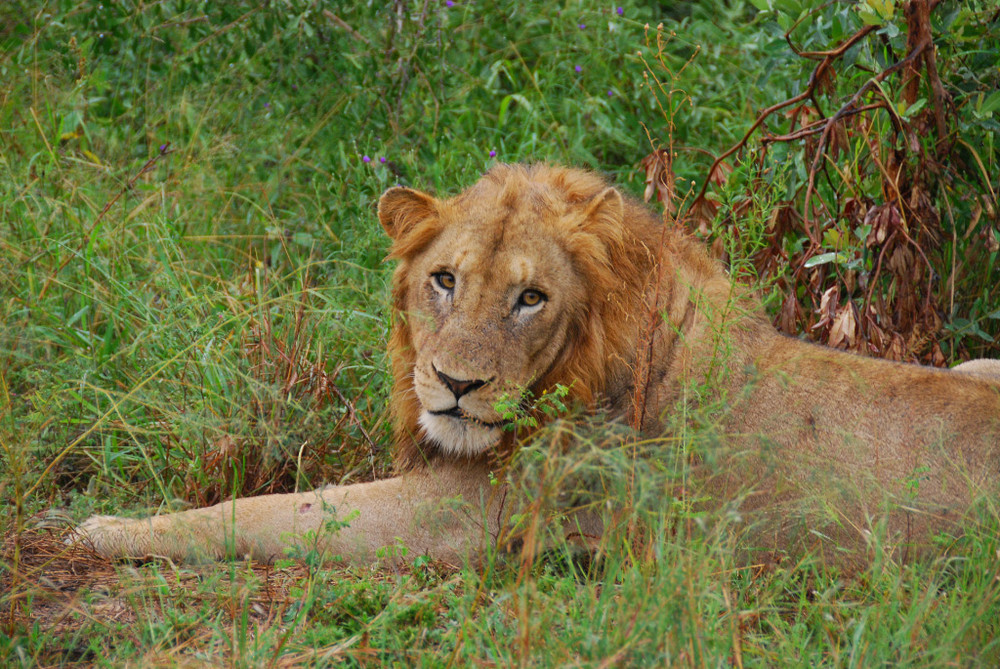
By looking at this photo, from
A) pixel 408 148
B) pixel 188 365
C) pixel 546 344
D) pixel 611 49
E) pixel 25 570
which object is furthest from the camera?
pixel 611 49

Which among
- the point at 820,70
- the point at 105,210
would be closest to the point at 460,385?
the point at 820,70

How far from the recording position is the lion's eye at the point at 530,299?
10.7 feet

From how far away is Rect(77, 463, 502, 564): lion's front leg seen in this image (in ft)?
10.9

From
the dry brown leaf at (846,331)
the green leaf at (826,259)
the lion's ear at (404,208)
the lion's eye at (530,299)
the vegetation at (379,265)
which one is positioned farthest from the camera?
the green leaf at (826,259)

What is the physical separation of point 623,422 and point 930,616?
1.14 metres

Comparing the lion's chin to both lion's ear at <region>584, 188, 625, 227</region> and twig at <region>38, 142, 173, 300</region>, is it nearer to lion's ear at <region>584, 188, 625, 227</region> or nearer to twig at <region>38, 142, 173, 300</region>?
lion's ear at <region>584, 188, 625, 227</region>

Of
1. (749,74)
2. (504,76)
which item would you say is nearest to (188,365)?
(504,76)

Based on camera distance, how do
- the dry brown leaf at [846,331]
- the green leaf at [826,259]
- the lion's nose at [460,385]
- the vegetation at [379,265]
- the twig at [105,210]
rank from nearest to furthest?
the vegetation at [379,265] < the lion's nose at [460,385] < the dry brown leaf at [846,331] < the green leaf at [826,259] < the twig at [105,210]

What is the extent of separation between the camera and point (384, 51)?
19.0 ft

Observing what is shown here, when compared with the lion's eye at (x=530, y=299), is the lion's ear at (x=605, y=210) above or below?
above

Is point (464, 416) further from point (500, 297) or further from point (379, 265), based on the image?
point (379, 265)

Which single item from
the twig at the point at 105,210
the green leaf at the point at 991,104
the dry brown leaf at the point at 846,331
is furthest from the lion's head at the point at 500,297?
the green leaf at the point at 991,104

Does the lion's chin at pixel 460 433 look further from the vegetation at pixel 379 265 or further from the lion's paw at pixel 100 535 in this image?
the lion's paw at pixel 100 535

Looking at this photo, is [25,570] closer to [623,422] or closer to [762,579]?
[623,422]
